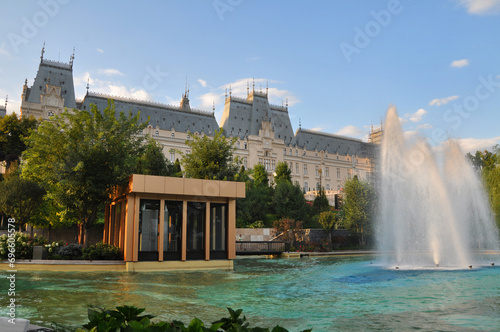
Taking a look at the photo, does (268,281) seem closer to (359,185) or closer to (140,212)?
(140,212)

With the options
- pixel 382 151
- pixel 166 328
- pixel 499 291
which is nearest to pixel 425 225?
pixel 382 151

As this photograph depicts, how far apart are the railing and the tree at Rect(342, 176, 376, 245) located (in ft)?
28.3

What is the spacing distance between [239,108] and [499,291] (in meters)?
84.2

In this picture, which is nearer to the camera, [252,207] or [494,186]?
[494,186]

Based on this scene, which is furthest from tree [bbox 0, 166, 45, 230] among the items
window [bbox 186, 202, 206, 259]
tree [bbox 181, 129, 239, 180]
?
window [bbox 186, 202, 206, 259]

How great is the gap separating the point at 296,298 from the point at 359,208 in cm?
3090

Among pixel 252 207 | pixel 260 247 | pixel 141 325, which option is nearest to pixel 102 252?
pixel 260 247

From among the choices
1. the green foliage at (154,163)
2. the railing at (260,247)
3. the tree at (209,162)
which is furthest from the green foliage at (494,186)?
the green foliage at (154,163)

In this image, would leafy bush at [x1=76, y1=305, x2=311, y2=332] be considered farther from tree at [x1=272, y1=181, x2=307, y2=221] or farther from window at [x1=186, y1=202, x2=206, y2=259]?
tree at [x1=272, y1=181, x2=307, y2=221]

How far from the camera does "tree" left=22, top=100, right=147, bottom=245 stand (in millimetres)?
21828

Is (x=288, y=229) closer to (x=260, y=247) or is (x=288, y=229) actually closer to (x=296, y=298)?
A: (x=260, y=247)

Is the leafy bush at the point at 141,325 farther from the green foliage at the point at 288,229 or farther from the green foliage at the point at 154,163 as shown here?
the green foliage at the point at 154,163

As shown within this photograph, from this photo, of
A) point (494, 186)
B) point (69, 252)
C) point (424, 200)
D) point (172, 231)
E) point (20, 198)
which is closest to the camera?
point (69, 252)

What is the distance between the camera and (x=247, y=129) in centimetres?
9356
